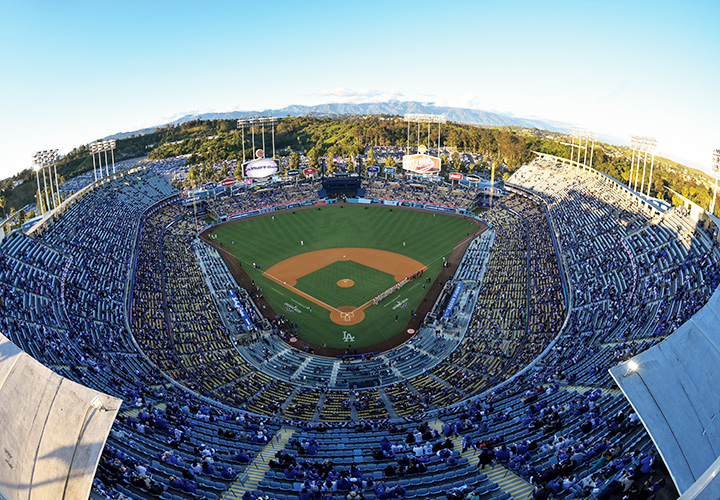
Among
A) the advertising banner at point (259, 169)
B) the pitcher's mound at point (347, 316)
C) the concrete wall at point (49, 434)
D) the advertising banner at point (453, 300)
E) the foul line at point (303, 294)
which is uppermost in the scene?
the advertising banner at point (259, 169)

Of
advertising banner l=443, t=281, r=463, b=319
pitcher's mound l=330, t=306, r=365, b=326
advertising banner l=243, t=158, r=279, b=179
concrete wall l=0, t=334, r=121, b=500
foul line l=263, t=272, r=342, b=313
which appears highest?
advertising banner l=243, t=158, r=279, b=179

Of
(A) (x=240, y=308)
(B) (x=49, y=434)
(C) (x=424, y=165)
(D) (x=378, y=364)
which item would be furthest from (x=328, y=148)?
(B) (x=49, y=434)

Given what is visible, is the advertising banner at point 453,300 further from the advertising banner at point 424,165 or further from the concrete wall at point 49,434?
the advertising banner at point 424,165

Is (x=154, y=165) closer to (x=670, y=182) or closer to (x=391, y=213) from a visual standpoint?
(x=391, y=213)

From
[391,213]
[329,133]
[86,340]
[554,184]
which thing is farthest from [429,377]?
[329,133]

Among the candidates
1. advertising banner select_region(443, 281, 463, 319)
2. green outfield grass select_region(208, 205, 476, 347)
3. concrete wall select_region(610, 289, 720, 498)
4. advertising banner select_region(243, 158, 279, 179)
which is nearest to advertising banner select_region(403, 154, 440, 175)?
green outfield grass select_region(208, 205, 476, 347)

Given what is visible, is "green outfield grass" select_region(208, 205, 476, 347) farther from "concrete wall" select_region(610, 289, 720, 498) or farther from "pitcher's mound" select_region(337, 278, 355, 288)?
"concrete wall" select_region(610, 289, 720, 498)

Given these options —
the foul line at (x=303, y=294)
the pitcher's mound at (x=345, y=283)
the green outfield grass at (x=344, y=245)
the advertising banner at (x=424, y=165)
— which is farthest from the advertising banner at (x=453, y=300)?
the advertising banner at (x=424, y=165)
